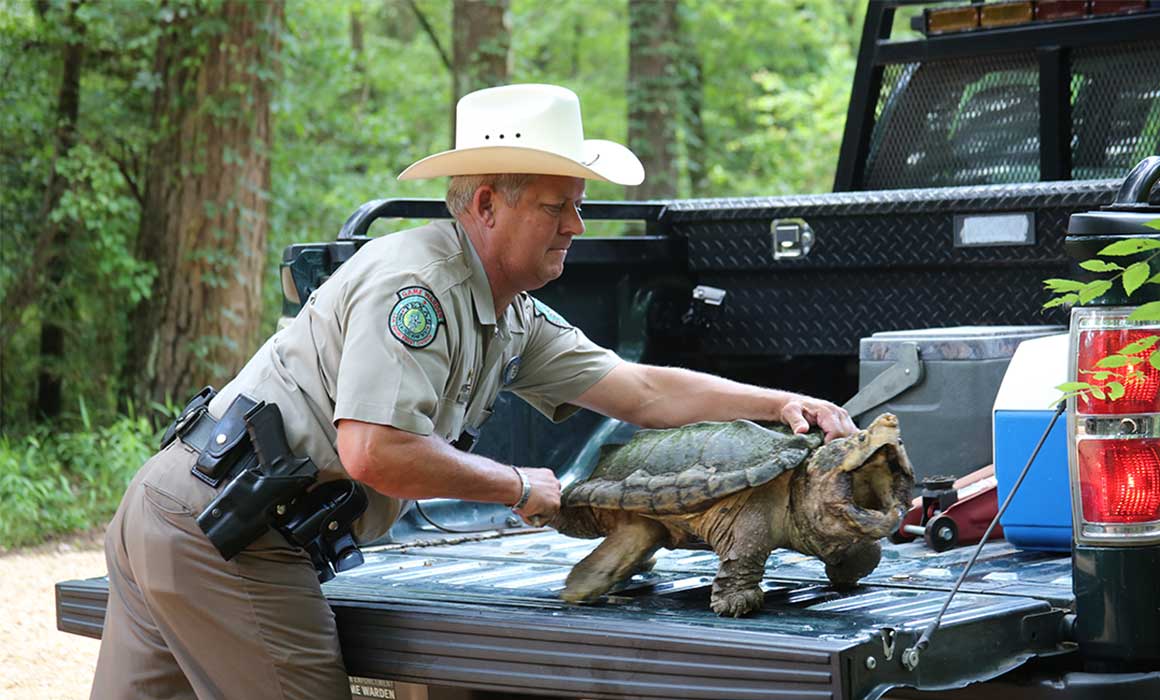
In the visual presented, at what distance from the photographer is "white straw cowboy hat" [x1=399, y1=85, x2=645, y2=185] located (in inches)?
123

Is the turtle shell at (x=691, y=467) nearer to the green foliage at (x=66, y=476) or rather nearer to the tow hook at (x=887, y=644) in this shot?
the tow hook at (x=887, y=644)

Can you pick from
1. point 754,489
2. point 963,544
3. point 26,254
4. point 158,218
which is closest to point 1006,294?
point 963,544

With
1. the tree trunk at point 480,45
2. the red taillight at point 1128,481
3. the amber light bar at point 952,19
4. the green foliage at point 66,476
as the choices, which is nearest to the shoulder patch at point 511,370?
the red taillight at point 1128,481

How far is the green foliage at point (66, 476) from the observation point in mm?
8789

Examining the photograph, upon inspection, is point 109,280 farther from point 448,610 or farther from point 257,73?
point 448,610

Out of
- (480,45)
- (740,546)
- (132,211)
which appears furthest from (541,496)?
(480,45)

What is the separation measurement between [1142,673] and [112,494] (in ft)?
25.1

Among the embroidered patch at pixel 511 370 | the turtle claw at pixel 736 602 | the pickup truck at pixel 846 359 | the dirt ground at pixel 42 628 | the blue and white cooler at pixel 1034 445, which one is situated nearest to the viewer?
the pickup truck at pixel 846 359

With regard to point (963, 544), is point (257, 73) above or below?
above

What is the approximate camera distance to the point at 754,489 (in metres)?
3.04

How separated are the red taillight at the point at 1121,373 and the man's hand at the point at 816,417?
0.56m

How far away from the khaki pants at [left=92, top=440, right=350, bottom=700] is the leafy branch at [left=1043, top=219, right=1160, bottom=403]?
5.00 ft

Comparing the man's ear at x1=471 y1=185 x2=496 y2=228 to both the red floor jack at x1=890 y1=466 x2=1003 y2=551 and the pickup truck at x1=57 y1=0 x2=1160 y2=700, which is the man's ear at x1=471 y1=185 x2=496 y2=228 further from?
the red floor jack at x1=890 y1=466 x2=1003 y2=551

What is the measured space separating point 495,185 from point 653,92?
13.7 m
